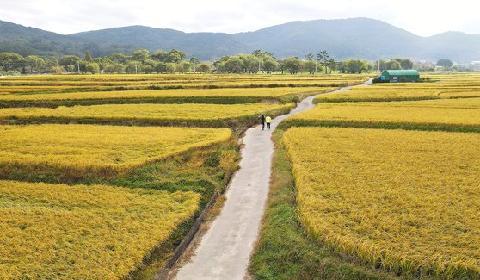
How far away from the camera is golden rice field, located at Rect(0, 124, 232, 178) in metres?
25.8

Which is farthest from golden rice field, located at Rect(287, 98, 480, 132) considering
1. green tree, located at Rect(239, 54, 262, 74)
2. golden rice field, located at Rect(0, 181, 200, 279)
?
green tree, located at Rect(239, 54, 262, 74)

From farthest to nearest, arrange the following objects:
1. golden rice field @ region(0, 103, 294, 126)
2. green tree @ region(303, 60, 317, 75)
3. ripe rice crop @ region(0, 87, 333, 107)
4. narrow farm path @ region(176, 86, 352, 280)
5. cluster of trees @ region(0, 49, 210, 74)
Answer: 1. cluster of trees @ region(0, 49, 210, 74)
2. green tree @ region(303, 60, 317, 75)
3. ripe rice crop @ region(0, 87, 333, 107)
4. golden rice field @ region(0, 103, 294, 126)
5. narrow farm path @ region(176, 86, 352, 280)

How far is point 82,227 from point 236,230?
615 centimetres

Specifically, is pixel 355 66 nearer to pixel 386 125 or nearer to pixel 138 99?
Answer: pixel 138 99

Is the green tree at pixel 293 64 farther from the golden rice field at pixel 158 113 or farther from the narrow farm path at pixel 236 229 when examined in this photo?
the narrow farm path at pixel 236 229

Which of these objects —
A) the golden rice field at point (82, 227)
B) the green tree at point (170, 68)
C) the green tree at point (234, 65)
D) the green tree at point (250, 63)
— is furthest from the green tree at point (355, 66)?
the golden rice field at point (82, 227)

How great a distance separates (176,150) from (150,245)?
1375 centimetres

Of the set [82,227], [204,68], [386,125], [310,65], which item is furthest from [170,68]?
[82,227]

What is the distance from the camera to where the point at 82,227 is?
57.0 feet

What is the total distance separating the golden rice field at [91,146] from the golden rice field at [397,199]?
8342mm

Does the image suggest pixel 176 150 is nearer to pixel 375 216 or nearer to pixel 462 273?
pixel 375 216

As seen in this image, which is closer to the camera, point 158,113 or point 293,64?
point 158,113

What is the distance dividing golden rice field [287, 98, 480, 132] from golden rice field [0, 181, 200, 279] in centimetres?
2138

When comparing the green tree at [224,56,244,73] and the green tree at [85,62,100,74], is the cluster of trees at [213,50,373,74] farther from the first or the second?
the green tree at [85,62,100,74]
